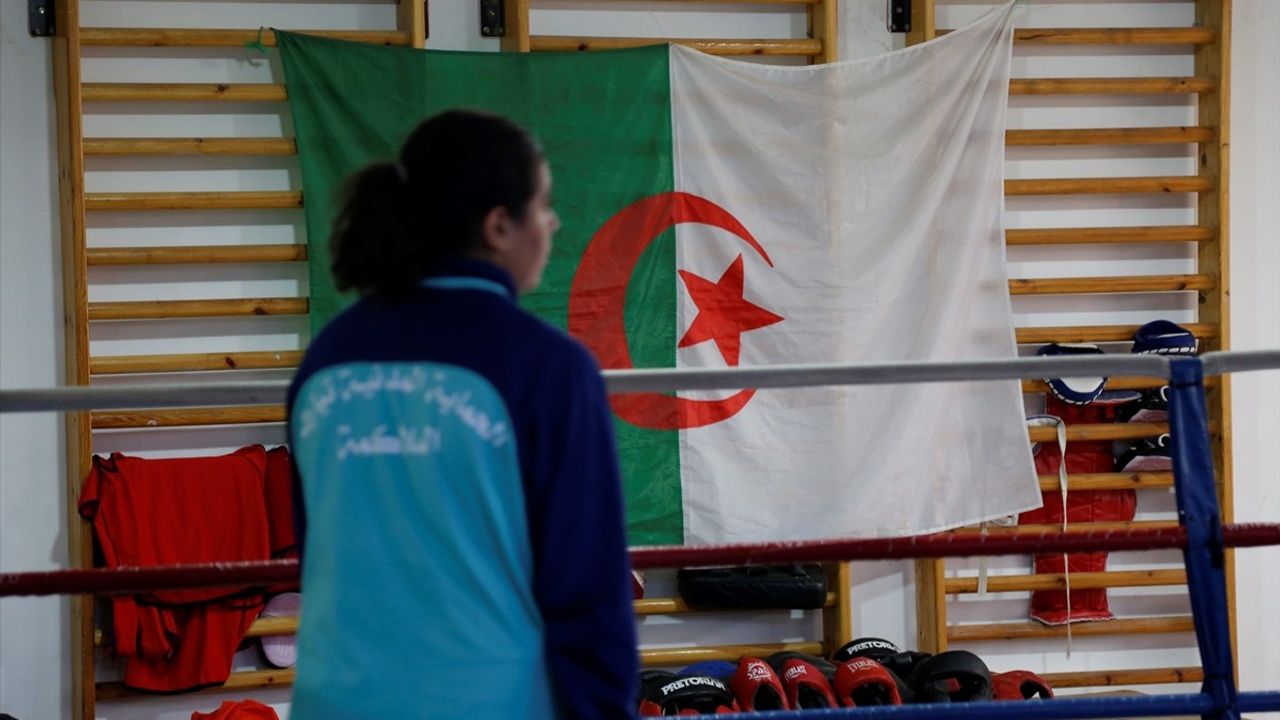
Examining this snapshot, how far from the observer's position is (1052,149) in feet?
16.3

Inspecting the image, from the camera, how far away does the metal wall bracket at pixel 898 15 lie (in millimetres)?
4797

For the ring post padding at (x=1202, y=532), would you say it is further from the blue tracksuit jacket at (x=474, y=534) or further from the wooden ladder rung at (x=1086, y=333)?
the wooden ladder rung at (x=1086, y=333)

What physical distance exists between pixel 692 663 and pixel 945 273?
161 centimetres

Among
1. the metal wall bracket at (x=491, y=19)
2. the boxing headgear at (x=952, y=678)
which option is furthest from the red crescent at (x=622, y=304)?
the boxing headgear at (x=952, y=678)

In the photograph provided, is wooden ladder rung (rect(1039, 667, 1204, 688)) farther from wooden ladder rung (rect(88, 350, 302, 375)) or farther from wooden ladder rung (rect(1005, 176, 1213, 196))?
wooden ladder rung (rect(88, 350, 302, 375))

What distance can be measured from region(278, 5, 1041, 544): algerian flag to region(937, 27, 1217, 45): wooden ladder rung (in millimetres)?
339

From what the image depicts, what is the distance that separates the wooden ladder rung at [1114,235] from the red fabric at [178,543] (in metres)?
2.88

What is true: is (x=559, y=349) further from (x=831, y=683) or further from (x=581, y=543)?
(x=831, y=683)

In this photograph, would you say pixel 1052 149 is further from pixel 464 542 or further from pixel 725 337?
pixel 464 542

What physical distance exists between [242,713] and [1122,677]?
3.13 meters

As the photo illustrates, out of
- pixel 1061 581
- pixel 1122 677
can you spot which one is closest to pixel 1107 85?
pixel 1061 581

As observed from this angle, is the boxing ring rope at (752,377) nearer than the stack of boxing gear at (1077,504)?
Yes

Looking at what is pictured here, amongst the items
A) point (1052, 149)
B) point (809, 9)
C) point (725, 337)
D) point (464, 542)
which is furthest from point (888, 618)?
point (464, 542)

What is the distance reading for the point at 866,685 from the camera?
4027 millimetres
